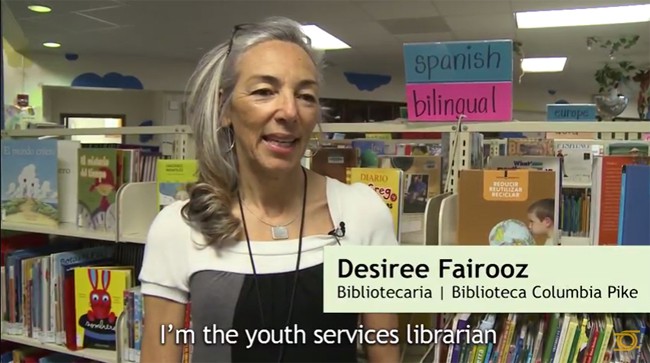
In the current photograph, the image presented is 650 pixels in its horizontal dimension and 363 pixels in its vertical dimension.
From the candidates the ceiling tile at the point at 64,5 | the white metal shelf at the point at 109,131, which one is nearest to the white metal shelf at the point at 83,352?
the white metal shelf at the point at 109,131

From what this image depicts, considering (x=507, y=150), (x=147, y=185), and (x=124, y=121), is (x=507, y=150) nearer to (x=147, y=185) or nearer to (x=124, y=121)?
(x=147, y=185)

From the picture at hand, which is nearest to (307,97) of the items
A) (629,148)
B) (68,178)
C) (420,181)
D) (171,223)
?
(171,223)

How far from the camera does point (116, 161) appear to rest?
1464mm

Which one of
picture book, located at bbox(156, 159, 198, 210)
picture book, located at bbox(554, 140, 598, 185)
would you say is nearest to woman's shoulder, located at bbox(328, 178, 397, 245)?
picture book, located at bbox(156, 159, 198, 210)

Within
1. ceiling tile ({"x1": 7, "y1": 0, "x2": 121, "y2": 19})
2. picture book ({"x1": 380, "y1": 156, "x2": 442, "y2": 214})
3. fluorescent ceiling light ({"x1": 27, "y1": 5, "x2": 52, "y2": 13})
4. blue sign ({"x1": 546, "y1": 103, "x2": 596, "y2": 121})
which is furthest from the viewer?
fluorescent ceiling light ({"x1": 27, "y1": 5, "x2": 52, "y2": 13})

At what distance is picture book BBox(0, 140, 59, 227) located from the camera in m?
1.53

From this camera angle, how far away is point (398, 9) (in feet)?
11.5

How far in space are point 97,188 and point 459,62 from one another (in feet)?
3.33

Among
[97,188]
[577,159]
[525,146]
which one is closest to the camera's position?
[97,188]

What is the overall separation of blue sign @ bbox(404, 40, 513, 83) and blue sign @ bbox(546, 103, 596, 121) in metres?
2.27

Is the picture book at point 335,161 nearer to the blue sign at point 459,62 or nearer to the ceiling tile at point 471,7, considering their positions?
the blue sign at point 459,62

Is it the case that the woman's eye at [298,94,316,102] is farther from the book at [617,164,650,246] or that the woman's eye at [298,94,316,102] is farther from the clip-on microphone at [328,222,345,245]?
the book at [617,164,650,246]

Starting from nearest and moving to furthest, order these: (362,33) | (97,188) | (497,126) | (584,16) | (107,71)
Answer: (497,126), (97,188), (584,16), (362,33), (107,71)

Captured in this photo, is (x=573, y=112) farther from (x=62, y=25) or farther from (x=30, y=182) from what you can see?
(x=62, y=25)
